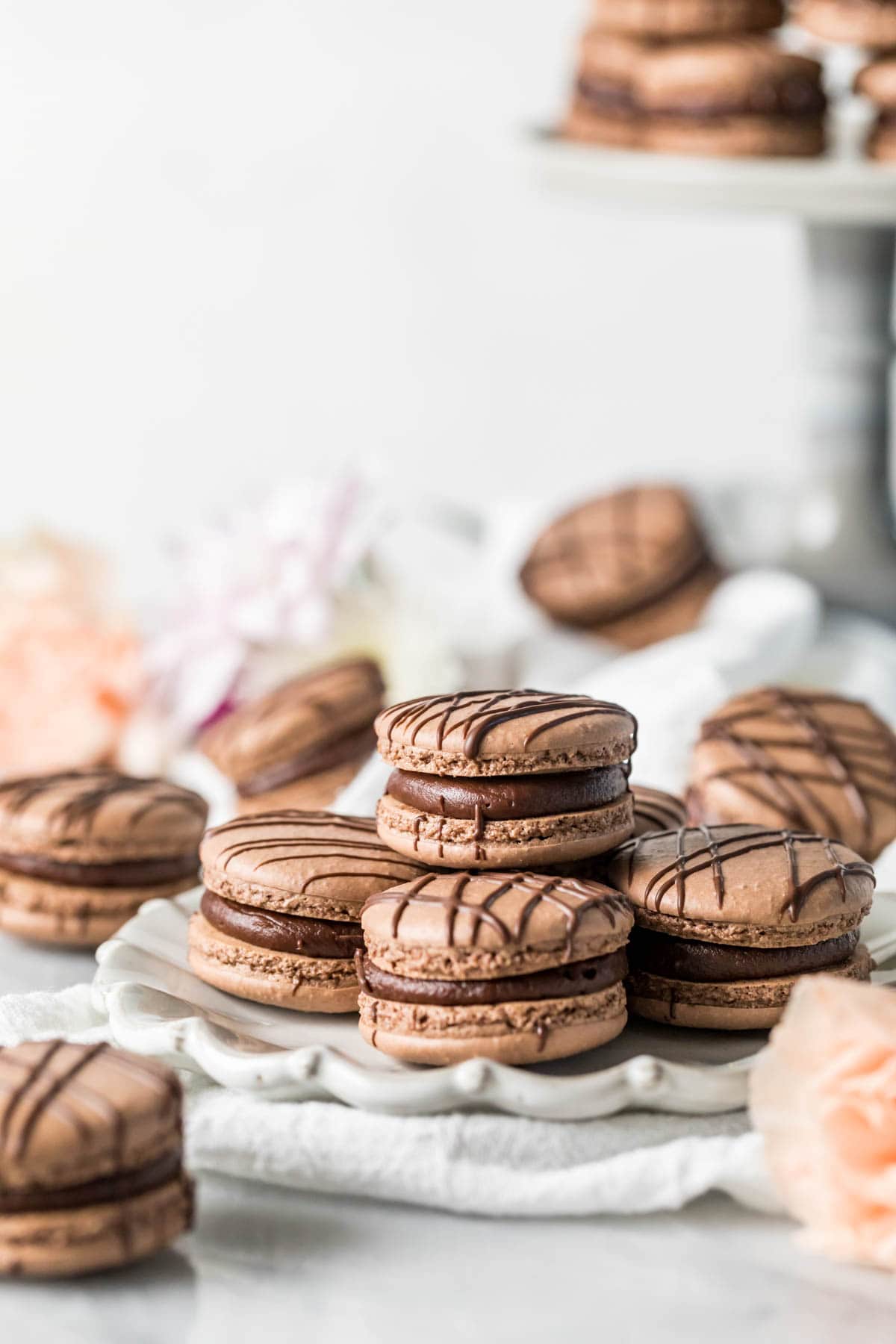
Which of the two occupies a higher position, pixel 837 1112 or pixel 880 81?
pixel 880 81

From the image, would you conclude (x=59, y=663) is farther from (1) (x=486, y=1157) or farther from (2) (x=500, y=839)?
(1) (x=486, y=1157)

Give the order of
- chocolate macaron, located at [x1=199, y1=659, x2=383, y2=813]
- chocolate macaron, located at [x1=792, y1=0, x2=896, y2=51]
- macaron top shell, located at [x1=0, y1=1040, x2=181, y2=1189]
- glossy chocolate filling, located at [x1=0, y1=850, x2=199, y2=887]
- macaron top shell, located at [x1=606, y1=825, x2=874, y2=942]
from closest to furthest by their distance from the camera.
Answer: macaron top shell, located at [x1=0, y1=1040, x2=181, y2=1189]
macaron top shell, located at [x1=606, y1=825, x2=874, y2=942]
glossy chocolate filling, located at [x1=0, y1=850, x2=199, y2=887]
chocolate macaron, located at [x1=199, y1=659, x2=383, y2=813]
chocolate macaron, located at [x1=792, y1=0, x2=896, y2=51]

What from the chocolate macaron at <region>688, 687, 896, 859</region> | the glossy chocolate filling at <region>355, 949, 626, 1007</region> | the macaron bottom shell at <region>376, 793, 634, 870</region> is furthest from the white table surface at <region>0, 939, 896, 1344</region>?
the chocolate macaron at <region>688, 687, 896, 859</region>

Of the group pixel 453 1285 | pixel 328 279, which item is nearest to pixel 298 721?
pixel 453 1285

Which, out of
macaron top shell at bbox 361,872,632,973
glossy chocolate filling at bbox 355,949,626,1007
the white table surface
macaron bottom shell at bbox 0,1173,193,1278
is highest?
macaron top shell at bbox 361,872,632,973

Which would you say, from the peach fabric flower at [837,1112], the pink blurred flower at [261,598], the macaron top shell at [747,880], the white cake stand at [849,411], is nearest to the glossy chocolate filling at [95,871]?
the macaron top shell at [747,880]

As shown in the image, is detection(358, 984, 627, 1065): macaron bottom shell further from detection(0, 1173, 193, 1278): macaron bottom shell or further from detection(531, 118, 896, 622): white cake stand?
detection(531, 118, 896, 622): white cake stand

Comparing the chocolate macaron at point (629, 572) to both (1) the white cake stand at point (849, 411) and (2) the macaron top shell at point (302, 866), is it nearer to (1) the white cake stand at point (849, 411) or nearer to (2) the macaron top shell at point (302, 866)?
(1) the white cake stand at point (849, 411)
